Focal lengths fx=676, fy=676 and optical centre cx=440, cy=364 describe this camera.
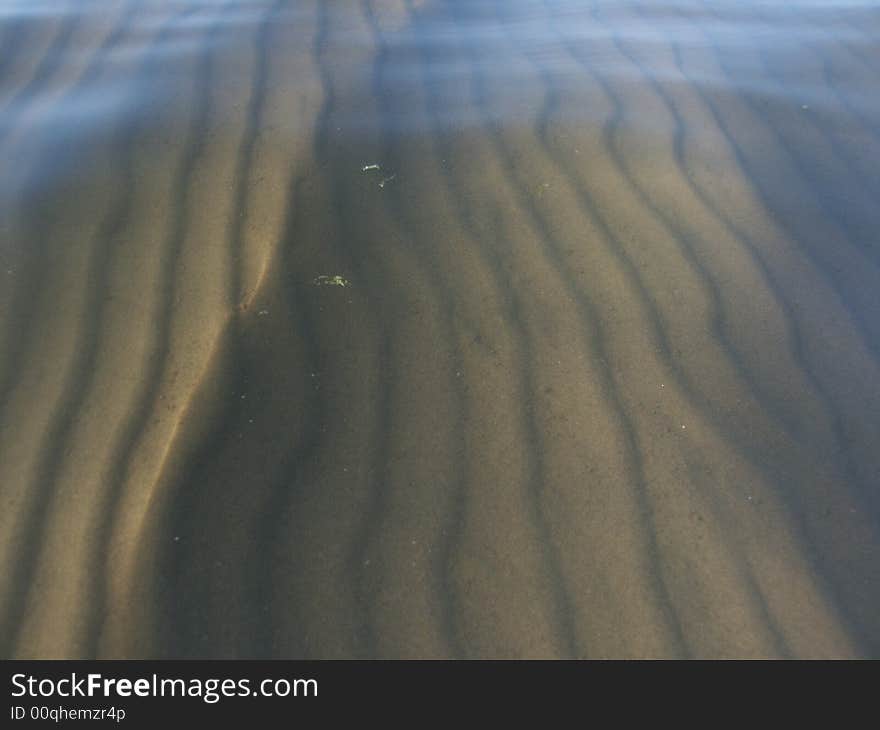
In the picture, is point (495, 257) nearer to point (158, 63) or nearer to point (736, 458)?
point (736, 458)

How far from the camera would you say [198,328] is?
161 cm

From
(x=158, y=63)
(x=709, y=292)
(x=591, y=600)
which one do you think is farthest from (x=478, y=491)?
(x=158, y=63)

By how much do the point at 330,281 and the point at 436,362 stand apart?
1.29 feet

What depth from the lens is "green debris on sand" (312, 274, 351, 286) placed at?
1.72m

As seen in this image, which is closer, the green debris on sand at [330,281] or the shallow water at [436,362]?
the shallow water at [436,362]

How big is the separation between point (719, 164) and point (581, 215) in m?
0.59

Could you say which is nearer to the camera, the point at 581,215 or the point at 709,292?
the point at 709,292

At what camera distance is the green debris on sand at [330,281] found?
5.65 feet

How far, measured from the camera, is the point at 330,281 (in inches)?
68.2

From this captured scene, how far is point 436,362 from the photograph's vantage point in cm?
154

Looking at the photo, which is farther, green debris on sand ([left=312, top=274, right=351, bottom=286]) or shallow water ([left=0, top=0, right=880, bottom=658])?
green debris on sand ([left=312, top=274, right=351, bottom=286])

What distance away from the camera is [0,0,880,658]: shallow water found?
1172 millimetres

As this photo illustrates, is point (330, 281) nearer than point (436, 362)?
No

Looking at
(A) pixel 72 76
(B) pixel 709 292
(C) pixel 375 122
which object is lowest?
(B) pixel 709 292
